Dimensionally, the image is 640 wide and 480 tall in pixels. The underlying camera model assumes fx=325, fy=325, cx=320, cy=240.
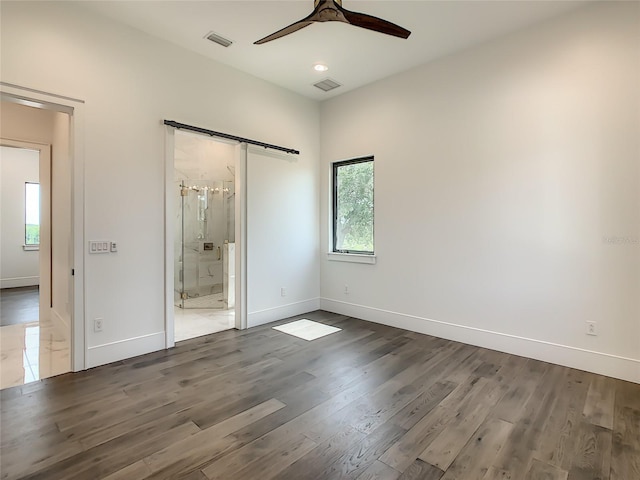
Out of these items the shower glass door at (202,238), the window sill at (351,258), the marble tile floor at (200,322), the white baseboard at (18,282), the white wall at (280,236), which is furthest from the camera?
the white baseboard at (18,282)

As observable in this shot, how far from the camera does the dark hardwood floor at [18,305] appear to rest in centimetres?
455

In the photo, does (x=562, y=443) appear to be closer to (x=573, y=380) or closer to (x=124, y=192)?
(x=573, y=380)

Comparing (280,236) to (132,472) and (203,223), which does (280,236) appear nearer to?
(203,223)

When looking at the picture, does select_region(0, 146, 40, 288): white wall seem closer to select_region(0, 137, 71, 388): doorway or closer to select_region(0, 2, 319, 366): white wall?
select_region(0, 137, 71, 388): doorway

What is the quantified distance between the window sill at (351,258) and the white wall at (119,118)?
240 cm

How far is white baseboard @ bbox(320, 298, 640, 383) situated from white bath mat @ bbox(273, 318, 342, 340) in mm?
651

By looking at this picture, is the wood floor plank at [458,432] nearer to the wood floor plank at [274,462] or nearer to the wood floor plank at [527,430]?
the wood floor plank at [527,430]

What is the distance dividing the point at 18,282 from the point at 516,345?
9.44 meters

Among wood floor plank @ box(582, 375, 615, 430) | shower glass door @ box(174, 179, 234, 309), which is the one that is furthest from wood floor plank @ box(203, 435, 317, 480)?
shower glass door @ box(174, 179, 234, 309)

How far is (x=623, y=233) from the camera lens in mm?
2736

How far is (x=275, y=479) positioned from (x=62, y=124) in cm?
456

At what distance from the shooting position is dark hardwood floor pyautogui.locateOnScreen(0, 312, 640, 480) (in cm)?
172

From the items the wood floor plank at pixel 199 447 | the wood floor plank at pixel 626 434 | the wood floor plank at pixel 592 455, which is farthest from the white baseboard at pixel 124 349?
the wood floor plank at pixel 626 434

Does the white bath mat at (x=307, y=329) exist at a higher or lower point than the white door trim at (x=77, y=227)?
lower
